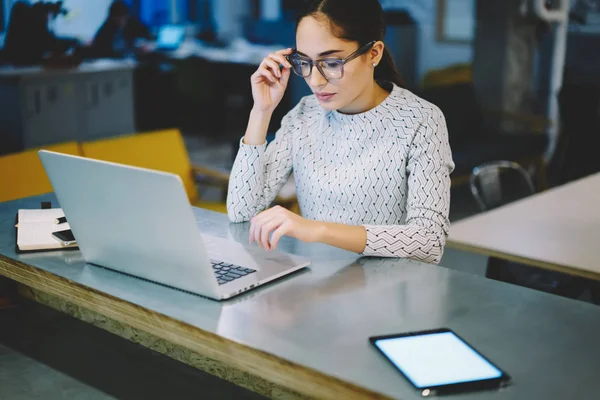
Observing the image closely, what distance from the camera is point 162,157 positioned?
3.74 m

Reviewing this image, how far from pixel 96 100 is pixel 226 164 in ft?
4.26

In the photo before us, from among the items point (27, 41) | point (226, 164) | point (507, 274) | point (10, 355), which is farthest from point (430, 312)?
point (226, 164)

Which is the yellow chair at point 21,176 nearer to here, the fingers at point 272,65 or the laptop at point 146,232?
the fingers at point 272,65

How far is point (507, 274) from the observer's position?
8.95 feet

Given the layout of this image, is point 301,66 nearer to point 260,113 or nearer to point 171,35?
point 260,113

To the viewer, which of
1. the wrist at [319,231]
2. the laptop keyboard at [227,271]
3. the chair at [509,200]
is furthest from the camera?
the chair at [509,200]

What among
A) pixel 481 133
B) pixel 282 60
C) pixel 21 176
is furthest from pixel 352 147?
pixel 481 133

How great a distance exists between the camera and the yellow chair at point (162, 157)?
11.8 feet

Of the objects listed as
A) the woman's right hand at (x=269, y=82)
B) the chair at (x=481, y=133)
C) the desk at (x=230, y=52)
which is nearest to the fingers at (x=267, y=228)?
the woman's right hand at (x=269, y=82)

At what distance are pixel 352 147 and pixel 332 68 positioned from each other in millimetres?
269

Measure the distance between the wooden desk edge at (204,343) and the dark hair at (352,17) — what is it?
2.82 feet

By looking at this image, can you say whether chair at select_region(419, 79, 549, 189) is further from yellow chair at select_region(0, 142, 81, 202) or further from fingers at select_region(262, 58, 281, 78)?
fingers at select_region(262, 58, 281, 78)

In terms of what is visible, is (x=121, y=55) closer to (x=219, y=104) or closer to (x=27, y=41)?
(x=27, y=41)

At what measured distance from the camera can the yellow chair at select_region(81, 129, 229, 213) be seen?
3598 millimetres
